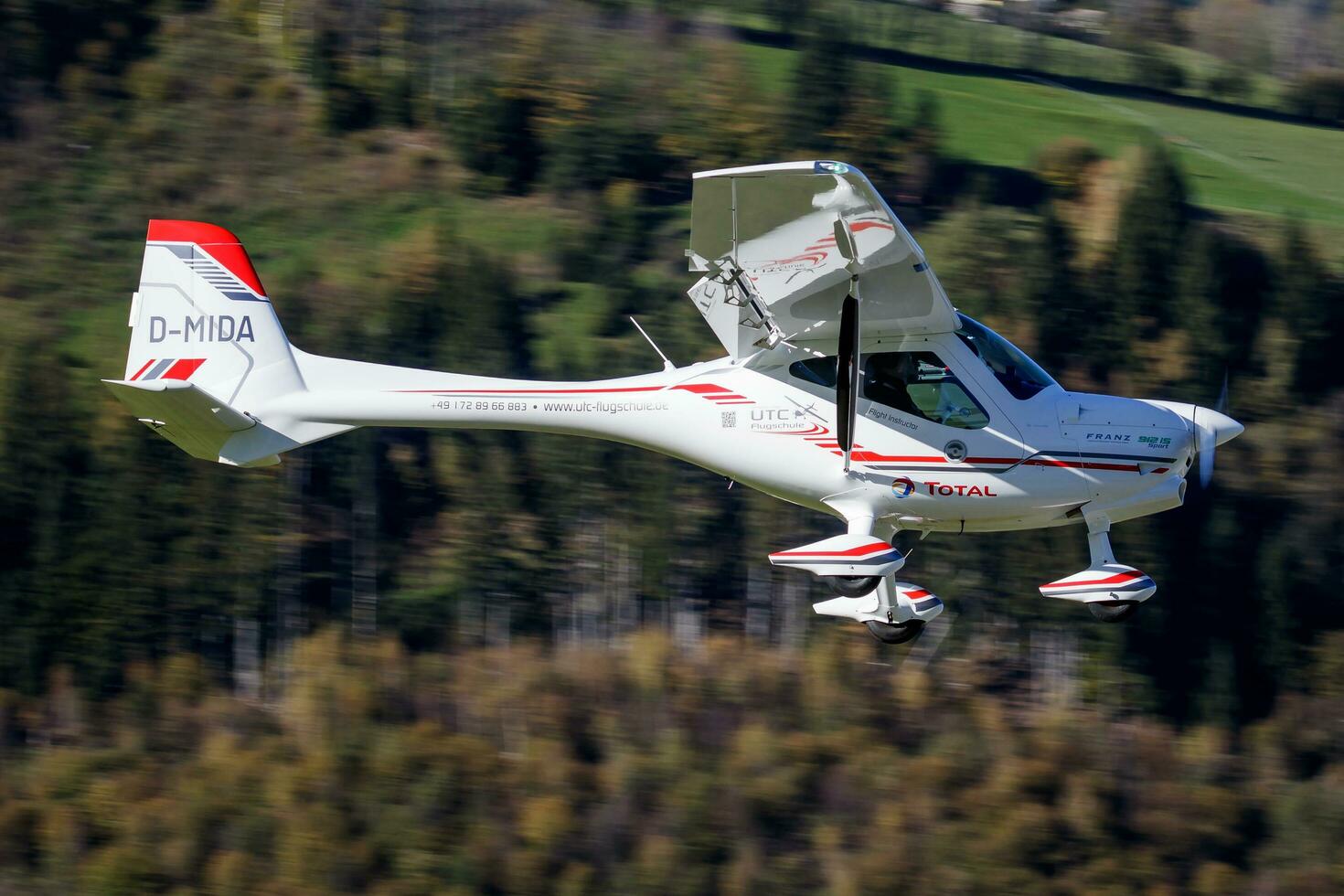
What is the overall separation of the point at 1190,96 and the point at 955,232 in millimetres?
14091

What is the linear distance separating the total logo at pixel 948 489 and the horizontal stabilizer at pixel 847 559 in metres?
0.51

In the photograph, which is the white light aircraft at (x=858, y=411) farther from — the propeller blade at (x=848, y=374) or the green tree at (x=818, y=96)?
the green tree at (x=818, y=96)

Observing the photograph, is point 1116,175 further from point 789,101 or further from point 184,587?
point 184,587

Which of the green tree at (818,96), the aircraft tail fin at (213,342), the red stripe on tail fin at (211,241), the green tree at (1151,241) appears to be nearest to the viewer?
the aircraft tail fin at (213,342)

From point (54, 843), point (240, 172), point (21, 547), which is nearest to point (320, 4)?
point (240, 172)

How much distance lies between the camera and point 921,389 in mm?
12219

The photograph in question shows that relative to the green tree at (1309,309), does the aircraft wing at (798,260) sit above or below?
above

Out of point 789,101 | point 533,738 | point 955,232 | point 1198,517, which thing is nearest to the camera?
point 533,738

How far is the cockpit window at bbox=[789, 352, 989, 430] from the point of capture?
39.9 feet

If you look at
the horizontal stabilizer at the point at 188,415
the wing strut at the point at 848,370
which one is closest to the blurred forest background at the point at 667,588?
the horizontal stabilizer at the point at 188,415

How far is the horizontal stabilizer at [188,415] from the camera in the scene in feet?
42.5

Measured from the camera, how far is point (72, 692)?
45.8 meters

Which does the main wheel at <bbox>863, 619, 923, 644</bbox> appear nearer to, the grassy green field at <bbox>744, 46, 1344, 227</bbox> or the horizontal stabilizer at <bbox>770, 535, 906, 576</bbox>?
the horizontal stabilizer at <bbox>770, 535, 906, 576</bbox>

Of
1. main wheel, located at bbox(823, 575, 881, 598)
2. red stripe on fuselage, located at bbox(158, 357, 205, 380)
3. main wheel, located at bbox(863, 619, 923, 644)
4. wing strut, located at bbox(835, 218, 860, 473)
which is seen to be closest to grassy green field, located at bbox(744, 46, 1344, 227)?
main wheel, located at bbox(863, 619, 923, 644)
